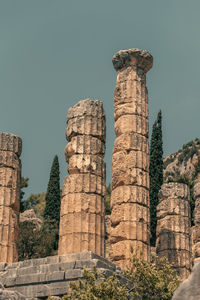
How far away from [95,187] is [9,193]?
379 centimetres

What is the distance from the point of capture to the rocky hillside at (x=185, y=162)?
225ft

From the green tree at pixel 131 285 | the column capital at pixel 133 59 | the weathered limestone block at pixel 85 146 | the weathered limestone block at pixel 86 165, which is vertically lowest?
the green tree at pixel 131 285

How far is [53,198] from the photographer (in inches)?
1813

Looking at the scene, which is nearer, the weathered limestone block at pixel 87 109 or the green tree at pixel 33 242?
the weathered limestone block at pixel 87 109

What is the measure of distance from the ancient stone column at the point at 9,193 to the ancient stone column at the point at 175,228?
791cm

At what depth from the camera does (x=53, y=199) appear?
4603 cm

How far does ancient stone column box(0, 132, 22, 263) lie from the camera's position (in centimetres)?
2339

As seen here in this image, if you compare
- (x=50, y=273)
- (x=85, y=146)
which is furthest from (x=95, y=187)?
(x=50, y=273)

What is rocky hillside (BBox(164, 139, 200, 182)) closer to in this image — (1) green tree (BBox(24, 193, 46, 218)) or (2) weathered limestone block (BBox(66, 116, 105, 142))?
(1) green tree (BBox(24, 193, 46, 218))

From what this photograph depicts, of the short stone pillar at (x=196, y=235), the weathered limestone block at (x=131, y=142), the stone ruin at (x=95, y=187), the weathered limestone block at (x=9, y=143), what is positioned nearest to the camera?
the stone ruin at (x=95, y=187)

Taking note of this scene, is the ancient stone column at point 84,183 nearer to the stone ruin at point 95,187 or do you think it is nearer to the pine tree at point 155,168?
the stone ruin at point 95,187

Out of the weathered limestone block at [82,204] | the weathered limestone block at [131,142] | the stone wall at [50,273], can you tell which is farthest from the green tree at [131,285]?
the weathered limestone block at [131,142]

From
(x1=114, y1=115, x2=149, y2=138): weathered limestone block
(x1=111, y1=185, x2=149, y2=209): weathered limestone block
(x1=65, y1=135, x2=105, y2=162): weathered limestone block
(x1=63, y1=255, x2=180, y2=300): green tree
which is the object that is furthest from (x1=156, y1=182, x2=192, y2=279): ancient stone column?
(x1=63, y1=255, x2=180, y2=300): green tree

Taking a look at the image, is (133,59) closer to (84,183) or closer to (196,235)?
(84,183)
